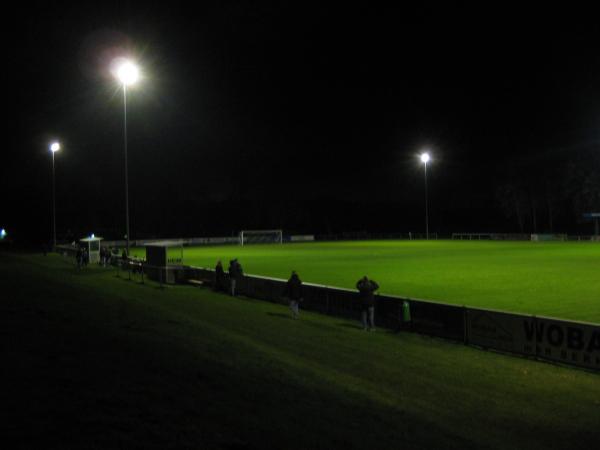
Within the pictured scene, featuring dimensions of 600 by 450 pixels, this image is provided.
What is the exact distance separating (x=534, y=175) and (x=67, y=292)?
311 feet

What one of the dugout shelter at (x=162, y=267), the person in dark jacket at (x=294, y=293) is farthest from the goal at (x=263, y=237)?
the person in dark jacket at (x=294, y=293)

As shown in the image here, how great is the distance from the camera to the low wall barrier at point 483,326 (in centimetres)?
1153

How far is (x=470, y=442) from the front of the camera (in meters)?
7.03

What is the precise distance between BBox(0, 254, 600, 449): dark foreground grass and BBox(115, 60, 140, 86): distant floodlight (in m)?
16.5

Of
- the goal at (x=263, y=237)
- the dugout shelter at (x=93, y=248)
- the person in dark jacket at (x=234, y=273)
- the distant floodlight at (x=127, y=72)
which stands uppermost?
the distant floodlight at (x=127, y=72)

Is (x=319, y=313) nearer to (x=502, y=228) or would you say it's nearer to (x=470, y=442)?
(x=470, y=442)

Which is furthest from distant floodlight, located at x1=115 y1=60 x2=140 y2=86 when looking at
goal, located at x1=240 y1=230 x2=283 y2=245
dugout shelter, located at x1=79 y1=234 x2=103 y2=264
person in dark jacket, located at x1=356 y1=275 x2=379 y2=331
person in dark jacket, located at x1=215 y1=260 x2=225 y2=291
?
goal, located at x1=240 y1=230 x2=283 y2=245

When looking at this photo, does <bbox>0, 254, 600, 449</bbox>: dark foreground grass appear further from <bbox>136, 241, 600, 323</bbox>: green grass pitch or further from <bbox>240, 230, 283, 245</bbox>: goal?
<bbox>240, 230, 283, 245</bbox>: goal

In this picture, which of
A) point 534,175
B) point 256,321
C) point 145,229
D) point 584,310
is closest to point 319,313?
point 256,321

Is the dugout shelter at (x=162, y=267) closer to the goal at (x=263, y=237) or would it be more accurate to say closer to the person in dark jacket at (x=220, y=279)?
the person in dark jacket at (x=220, y=279)

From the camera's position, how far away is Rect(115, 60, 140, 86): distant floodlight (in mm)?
28703

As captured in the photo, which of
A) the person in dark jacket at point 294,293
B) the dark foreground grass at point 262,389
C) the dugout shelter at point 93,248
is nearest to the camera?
the dark foreground grass at point 262,389

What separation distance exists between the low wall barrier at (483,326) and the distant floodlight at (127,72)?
1568 cm

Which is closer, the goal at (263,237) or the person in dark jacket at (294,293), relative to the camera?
the person in dark jacket at (294,293)
